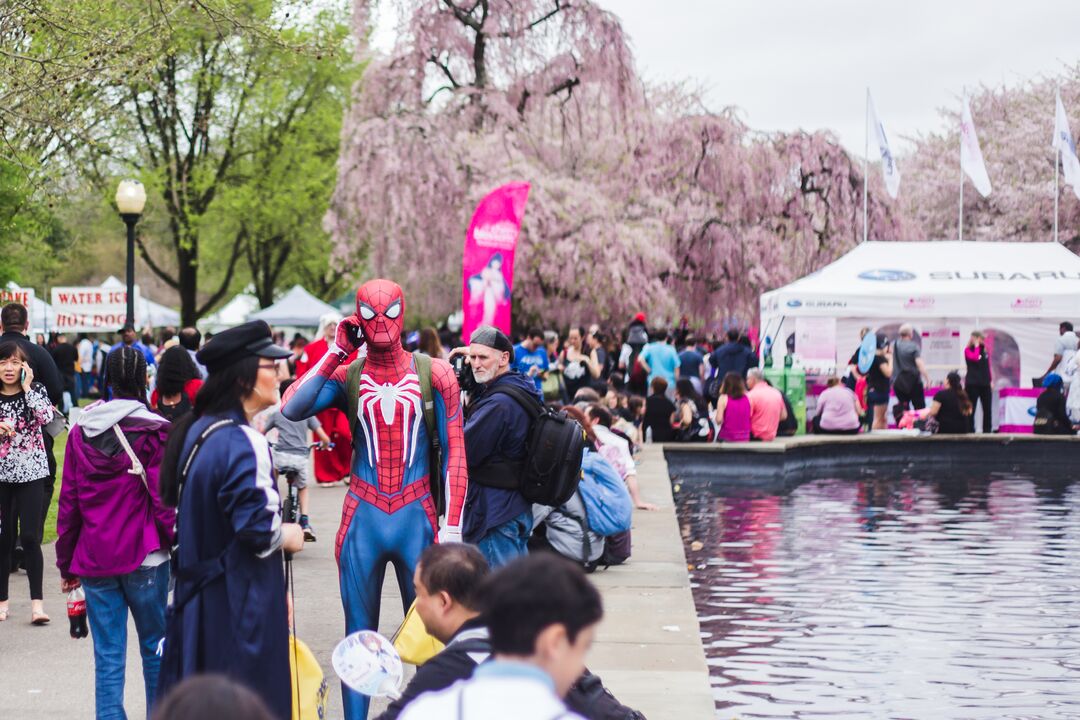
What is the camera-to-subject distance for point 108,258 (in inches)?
3036

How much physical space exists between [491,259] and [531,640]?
39.5ft

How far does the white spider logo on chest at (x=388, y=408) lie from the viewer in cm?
576

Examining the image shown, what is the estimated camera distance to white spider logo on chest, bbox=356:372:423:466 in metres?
5.76

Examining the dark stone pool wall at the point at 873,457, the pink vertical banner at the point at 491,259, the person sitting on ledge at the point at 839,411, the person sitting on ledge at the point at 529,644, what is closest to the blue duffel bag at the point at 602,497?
the pink vertical banner at the point at 491,259

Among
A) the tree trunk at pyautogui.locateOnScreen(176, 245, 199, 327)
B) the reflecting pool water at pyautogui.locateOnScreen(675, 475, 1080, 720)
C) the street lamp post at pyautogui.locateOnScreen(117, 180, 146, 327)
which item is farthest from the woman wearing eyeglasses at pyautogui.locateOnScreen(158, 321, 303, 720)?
the tree trunk at pyautogui.locateOnScreen(176, 245, 199, 327)

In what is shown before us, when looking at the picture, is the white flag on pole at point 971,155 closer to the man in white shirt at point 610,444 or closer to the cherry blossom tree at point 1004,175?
the cherry blossom tree at point 1004,175

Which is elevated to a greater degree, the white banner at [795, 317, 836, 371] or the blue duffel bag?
the white banner at [795, 317, 836, 371]

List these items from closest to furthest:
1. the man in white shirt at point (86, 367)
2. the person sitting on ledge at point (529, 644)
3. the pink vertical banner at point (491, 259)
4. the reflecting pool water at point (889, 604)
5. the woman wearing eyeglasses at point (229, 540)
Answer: the person sitting on ledge at point (529, 644) → the woman wearing eyeglasses at point (229, 540) → the reflecting pool water at point (889, 604) → the pink vertical banner at point (491, 259) → the man in white shirt at point (86, 367)

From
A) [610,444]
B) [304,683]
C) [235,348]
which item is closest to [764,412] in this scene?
[610,444]

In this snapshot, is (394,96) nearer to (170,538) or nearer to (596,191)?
(596,191)

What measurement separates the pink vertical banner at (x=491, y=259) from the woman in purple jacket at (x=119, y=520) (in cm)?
811

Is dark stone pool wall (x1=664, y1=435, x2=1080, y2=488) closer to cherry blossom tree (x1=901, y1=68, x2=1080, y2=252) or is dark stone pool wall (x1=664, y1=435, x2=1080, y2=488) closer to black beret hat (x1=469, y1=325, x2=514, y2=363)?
black beret hat (x1=469, y1=325, x2=514, y2=363)

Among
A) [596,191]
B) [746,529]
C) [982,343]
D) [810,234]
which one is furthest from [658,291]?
[746,529]

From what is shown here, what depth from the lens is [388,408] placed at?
227 inches
